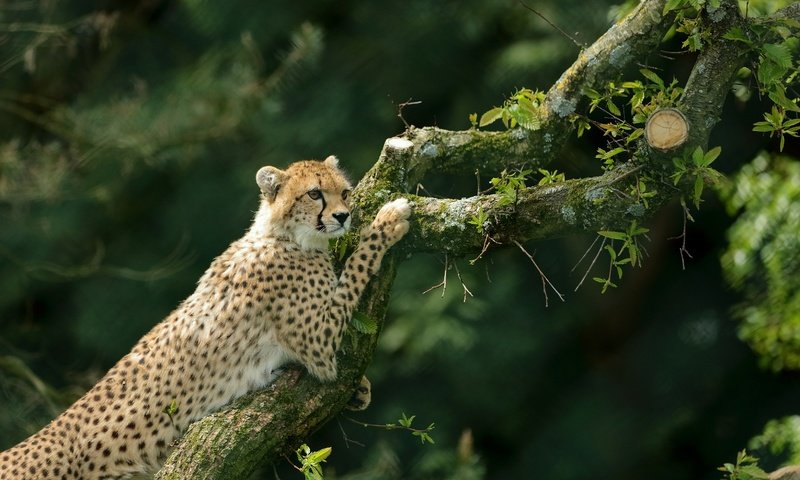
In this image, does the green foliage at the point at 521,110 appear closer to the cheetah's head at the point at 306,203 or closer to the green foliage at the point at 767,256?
the cheetah's head at the point at 306,203

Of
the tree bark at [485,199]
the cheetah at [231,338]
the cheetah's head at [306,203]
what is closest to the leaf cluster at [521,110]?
the tree bark at [485,199]

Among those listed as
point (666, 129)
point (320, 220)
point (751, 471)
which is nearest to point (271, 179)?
point (320, 220)

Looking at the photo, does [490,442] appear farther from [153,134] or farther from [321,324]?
[321,324]

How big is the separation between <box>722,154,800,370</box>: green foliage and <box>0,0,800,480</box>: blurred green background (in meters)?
0.01

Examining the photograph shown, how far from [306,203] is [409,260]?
→ 117 inches

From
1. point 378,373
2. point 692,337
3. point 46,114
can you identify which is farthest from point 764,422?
point 46,114

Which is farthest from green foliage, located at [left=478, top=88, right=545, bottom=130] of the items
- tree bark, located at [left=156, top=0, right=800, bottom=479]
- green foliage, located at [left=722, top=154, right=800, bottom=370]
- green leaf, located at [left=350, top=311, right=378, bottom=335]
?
green foliage, located at [left=722, top=154, right=800, bottom=370]

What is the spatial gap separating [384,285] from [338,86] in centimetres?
355

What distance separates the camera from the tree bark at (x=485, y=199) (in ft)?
9.70

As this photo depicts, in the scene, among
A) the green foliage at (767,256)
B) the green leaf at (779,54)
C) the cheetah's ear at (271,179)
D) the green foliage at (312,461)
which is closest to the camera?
the green leaf at (779,54)

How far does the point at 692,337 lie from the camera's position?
6.21 metres

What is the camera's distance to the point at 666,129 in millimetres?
2879

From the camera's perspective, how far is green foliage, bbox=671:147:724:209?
2.82 m

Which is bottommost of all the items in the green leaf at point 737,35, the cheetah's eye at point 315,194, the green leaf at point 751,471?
the green leaf at point 751,471
